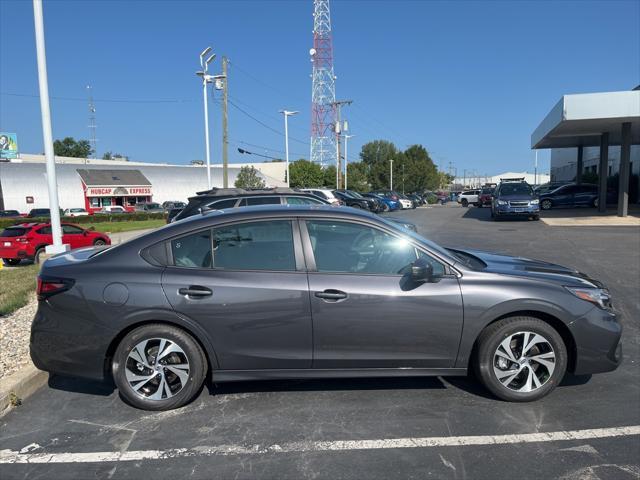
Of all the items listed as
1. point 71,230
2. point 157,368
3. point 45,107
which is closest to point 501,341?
point 157,368

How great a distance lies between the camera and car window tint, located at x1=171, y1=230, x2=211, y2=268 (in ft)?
12.9

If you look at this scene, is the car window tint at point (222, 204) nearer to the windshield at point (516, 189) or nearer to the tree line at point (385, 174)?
the windshield at point (516, 189)

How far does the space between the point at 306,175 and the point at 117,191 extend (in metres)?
24.0

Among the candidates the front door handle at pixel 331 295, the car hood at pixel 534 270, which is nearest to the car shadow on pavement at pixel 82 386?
the front door handle at pixel 331 295

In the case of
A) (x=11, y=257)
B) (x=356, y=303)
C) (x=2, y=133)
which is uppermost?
(x=2, y=133)

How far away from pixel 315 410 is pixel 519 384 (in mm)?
1696

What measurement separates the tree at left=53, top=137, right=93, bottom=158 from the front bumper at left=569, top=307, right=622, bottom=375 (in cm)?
12201

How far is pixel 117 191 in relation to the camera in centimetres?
5772

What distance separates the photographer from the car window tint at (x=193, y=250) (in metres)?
3.94

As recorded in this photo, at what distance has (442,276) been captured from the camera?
3.88 meters

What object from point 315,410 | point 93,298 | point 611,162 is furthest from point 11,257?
point 611,162

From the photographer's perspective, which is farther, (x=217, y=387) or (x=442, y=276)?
(x=217, y=387)

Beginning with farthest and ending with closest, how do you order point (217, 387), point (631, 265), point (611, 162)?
point (611, 162), point (631, 265), point (217, 387)

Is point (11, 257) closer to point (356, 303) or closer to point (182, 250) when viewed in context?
point (182, 250)
